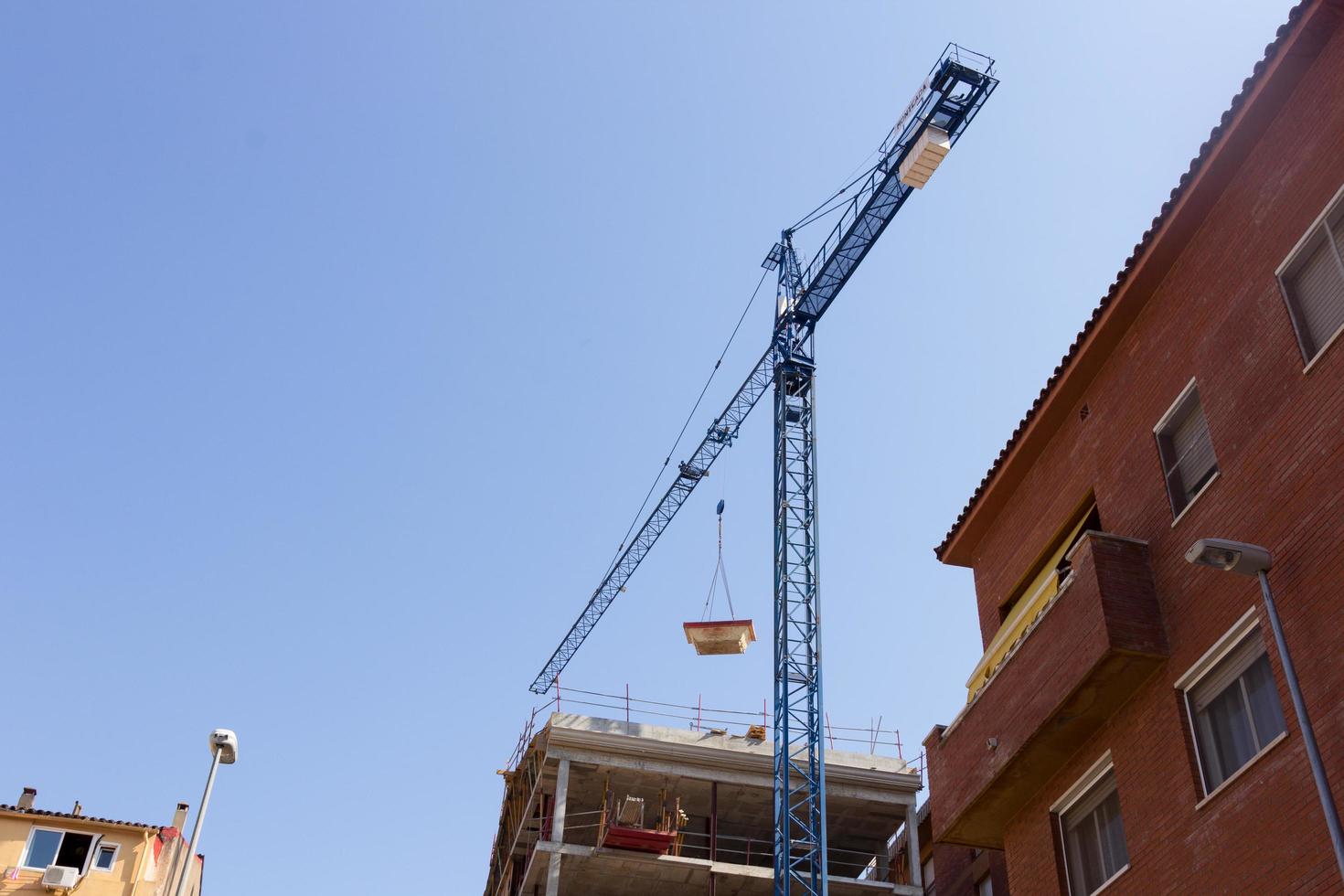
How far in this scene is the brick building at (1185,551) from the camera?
13.5 m

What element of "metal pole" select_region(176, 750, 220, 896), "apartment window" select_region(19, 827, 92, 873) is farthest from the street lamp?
"apartment window" select_region(19, 827, 92, 873)

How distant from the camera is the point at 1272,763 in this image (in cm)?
1348

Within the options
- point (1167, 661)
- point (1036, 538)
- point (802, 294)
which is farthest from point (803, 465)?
point (1167, 661)

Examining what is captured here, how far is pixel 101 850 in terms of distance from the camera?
118ft

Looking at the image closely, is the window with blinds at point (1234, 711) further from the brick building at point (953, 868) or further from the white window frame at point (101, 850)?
the white window frame at point (101, 850)

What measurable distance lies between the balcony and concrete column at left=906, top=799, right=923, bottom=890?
17390 mm

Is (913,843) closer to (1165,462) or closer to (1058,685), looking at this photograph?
(1058,685)

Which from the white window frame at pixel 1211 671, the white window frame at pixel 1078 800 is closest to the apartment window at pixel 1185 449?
the white window frame at pixel 1211 671

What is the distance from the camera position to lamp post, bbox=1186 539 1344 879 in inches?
448

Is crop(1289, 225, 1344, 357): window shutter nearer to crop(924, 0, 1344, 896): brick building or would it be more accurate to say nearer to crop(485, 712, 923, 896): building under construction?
crop(924, 0, 1344, 896): brick building

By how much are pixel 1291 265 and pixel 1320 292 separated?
0.57 metres

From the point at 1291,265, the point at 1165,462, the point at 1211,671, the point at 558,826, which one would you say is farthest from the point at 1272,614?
the point at 558,826

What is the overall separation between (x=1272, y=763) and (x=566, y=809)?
2866 centimetres

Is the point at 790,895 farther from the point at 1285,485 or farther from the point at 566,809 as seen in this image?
the point at 1285,485
